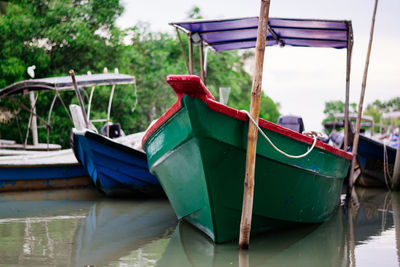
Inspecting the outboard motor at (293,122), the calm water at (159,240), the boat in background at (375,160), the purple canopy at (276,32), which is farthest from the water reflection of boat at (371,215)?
the purple canopy at (276,32)

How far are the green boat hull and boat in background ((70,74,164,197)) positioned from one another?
243 centimetres

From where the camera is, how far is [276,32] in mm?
7492

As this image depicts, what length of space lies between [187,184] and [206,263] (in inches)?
34.1

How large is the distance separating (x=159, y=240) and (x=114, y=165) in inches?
118

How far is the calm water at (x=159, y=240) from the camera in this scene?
4.36m

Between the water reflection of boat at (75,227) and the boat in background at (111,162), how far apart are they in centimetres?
27

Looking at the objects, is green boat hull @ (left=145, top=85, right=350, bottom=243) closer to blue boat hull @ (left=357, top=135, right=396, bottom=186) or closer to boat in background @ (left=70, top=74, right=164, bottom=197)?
boat in background @ (left=70, top=74, right=164, bottom=197)

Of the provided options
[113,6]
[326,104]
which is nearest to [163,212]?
[113,6]

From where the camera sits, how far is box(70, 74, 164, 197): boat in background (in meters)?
7.67

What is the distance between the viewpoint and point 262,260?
14.1 ft

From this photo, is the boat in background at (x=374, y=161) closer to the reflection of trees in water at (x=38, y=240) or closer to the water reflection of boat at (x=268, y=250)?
the water reflection of boat at (x=268, y=250)

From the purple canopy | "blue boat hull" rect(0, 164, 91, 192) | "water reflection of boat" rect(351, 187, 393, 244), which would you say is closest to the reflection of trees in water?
"blue boat hull" rect(0, 164, 91, 192)

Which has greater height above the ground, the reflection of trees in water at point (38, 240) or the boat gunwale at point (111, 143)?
the boat gunwale at point (111, 143)

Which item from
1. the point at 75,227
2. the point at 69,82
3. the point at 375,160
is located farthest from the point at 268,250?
the point at 375,160
